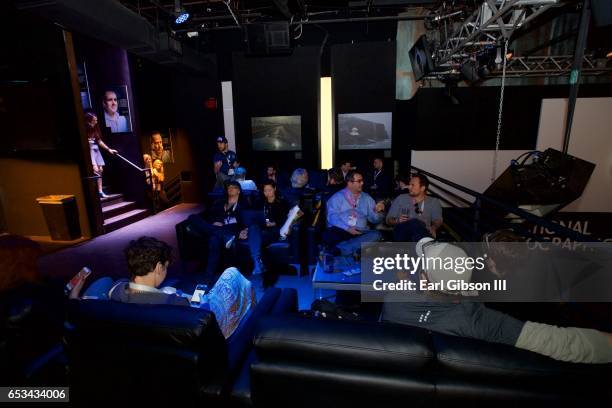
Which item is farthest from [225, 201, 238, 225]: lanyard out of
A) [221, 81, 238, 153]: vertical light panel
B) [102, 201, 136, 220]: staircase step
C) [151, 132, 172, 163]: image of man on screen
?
[151, 132, 172, 163]: image of man on screen

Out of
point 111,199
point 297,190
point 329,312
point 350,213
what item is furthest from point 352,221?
point 111,199

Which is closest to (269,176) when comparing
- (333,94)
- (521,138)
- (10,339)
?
(333,94)

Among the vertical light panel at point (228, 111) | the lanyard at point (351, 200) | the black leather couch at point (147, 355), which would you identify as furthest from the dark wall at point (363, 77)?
the black leather couch at point (147, 355)

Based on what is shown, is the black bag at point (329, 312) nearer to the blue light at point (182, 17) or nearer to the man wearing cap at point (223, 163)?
the man wearing cap at point (223, 163)

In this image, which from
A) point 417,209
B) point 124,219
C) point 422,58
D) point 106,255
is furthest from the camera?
point 124,219

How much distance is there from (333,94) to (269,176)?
2747 millimetres

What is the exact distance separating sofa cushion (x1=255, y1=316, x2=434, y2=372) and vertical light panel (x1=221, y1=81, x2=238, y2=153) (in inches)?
300

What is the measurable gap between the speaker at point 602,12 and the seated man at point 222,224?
457cm

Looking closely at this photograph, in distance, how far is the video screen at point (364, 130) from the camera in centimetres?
766

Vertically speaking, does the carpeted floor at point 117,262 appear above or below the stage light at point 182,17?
below

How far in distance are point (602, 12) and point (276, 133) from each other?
6.09m

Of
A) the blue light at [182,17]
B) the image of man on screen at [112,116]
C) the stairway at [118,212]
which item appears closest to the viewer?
the blue light at [182,17]

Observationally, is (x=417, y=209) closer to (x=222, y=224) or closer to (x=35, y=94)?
(x=222, y=224)

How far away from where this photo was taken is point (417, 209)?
394 cm
